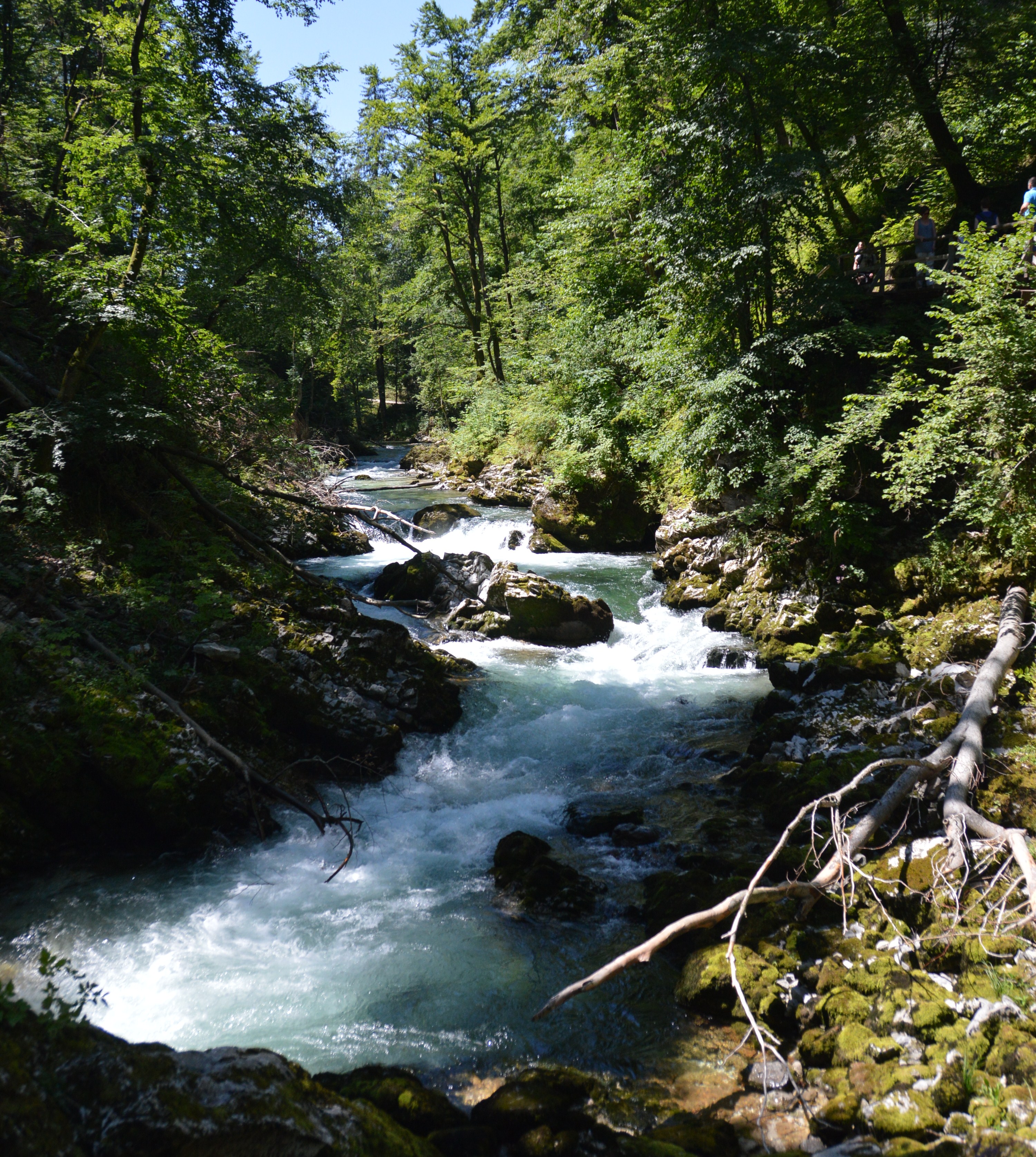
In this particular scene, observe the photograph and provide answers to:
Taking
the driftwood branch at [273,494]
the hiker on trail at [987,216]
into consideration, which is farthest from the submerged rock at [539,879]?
the hiker on trail at [987,216]

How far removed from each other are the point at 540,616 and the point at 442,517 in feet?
24.3

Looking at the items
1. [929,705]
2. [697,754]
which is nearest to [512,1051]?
[697,754]

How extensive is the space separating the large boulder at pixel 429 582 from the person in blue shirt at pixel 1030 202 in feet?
33.0

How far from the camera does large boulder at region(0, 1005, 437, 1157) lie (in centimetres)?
220

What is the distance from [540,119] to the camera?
832 inches

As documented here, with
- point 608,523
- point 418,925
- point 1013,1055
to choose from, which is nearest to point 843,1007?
point 1013,1055

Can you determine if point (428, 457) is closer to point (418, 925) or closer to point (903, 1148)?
point (418, 925)

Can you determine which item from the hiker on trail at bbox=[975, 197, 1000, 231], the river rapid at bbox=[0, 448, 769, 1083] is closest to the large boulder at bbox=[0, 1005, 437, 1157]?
the river rapid at bbox=[0, 448, 769, 1083]

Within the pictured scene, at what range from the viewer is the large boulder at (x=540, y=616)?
12367 mm

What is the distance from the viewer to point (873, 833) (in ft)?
17.9

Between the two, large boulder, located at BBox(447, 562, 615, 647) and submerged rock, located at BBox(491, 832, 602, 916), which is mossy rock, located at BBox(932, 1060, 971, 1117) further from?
large boulder, located at BBox(447, 562, 615, 647)

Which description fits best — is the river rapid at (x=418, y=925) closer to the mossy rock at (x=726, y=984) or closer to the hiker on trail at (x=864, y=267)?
the mossy rock at (x=726, y=984)

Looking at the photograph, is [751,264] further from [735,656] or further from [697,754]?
[697,754]

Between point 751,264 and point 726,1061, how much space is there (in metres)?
12.4
